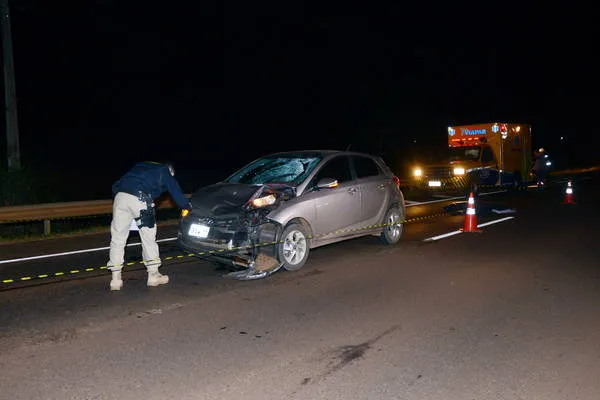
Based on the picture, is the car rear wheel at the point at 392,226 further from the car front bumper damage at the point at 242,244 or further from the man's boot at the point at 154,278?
the man's boot at the point at 154,278

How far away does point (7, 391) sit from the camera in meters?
3.92

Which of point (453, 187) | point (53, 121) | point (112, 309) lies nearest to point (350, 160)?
point (112, 309)

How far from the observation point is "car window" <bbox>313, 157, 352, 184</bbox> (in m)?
8.44

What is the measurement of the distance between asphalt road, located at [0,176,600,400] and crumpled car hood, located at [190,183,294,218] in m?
0.89

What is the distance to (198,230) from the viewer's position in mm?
7520

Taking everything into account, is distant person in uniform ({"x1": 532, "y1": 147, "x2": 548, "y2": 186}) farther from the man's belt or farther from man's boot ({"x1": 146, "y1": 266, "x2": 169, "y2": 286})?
the man's belt

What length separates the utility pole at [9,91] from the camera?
13836 mm

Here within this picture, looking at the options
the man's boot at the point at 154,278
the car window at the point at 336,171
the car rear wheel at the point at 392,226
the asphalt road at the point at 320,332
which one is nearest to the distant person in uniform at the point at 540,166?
the car rear wheel at the point at 392,226

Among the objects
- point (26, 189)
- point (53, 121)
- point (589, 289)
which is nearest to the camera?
point (589, 289)

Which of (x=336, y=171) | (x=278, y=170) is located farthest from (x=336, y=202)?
(x=278, y=170)

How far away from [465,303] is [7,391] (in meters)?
4.61

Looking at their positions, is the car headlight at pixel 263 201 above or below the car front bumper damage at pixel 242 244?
above

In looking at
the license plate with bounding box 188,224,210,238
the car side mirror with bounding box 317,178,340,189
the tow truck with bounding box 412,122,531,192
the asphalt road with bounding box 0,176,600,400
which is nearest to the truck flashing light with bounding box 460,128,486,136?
the tow truck with bounding box 412,122,531,192

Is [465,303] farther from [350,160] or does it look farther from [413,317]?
[350,160]
